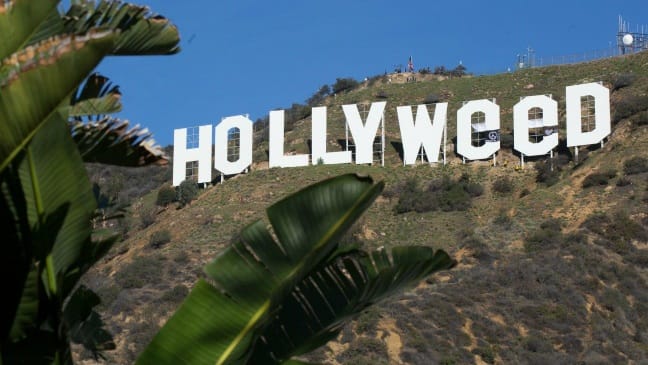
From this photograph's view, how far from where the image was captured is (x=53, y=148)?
4941 millimetres

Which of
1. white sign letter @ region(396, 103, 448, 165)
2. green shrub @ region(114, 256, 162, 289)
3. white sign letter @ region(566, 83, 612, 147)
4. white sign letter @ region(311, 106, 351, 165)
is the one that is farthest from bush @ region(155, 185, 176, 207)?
white sign letter @ region(566, 83, 612, 147)

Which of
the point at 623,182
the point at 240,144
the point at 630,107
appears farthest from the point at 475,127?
the point at 240,144

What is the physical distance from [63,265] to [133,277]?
3749 centimetres

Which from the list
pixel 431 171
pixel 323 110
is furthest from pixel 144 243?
pixel 431 171

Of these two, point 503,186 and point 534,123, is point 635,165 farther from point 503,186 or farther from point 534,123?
point 503,186

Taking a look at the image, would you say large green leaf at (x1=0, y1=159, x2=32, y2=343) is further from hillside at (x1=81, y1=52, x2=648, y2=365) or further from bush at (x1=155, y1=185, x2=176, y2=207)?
bush at (x1=155, y1=185, x2=176, y2=207)

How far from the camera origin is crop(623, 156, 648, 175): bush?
45.1 metres

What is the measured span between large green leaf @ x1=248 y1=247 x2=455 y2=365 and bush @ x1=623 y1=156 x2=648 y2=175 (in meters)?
41.5

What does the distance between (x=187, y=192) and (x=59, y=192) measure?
157 feet

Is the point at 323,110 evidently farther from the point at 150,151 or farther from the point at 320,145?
the point at 150,151

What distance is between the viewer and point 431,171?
169 feet

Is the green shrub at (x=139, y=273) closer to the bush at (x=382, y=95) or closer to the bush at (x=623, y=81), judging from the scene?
the bush at (x=382, y=95)

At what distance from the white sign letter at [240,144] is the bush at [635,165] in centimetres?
1714

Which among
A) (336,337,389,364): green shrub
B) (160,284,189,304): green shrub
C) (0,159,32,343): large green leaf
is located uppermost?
(0,159,32,343): large green leaf
